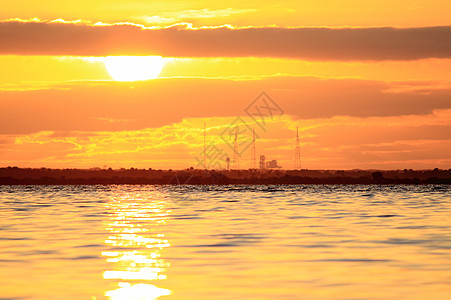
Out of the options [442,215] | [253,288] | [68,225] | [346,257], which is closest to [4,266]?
[253,288]

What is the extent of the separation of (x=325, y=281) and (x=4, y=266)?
1227 cm

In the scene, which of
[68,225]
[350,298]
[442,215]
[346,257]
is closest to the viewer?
[350,298]

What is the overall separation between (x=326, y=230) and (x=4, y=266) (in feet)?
72.3

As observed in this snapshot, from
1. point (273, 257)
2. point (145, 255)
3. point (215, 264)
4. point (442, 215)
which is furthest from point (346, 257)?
point (442, 215)

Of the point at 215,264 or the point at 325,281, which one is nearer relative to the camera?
the point at 325,281

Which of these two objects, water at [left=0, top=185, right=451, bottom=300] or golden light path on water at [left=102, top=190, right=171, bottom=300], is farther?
water at [left=0, top=185, right=451, bottom=300]

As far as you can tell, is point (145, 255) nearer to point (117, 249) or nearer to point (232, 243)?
point (117, 249)

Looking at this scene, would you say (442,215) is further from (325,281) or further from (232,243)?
(325,281)

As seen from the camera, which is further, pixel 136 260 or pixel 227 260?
pixel 136 260

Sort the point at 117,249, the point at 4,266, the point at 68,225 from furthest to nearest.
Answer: the point at 68,225
the point at 117,249
the point at 4,266

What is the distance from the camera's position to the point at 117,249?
38.8m

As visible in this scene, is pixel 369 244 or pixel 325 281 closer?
pixel 325 281

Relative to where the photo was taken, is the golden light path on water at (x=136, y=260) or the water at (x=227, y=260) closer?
the golden light path on water at (x=136, y=260)

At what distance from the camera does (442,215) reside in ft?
208
